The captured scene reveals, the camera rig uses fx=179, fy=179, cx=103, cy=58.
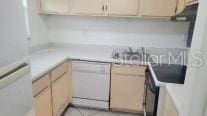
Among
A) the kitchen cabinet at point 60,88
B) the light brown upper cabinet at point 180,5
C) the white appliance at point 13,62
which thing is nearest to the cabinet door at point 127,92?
the kitchen cabinet at point 60,88

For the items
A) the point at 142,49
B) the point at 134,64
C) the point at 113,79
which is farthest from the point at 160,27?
the point at 113,79

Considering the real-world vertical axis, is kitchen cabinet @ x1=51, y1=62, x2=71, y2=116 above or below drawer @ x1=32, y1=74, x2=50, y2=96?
below

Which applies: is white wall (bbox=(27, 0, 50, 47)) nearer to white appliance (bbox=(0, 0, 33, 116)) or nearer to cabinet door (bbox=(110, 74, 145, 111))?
cabinet door (bbox=(110, 74, 145, 111))

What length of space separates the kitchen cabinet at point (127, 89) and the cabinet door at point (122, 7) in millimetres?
796

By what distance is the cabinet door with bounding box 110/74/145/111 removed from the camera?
250cm

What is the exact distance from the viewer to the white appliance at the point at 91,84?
2.54 metres

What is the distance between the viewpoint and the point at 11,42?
1.08 meters

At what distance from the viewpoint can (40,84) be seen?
1812 millimetres

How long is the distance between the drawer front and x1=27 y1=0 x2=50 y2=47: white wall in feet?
2.39

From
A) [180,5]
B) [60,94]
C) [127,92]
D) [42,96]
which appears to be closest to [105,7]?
[180,5]

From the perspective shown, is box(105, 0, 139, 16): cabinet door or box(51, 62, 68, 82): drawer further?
box(105, 0, 139, 16): cabinet door

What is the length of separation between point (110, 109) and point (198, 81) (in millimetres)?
2070

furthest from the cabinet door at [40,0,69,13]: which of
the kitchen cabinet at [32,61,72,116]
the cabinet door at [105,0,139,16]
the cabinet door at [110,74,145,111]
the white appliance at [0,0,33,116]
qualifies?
the white appliance at [0,0,33,116]

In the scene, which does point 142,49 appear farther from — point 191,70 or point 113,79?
point 191,70
